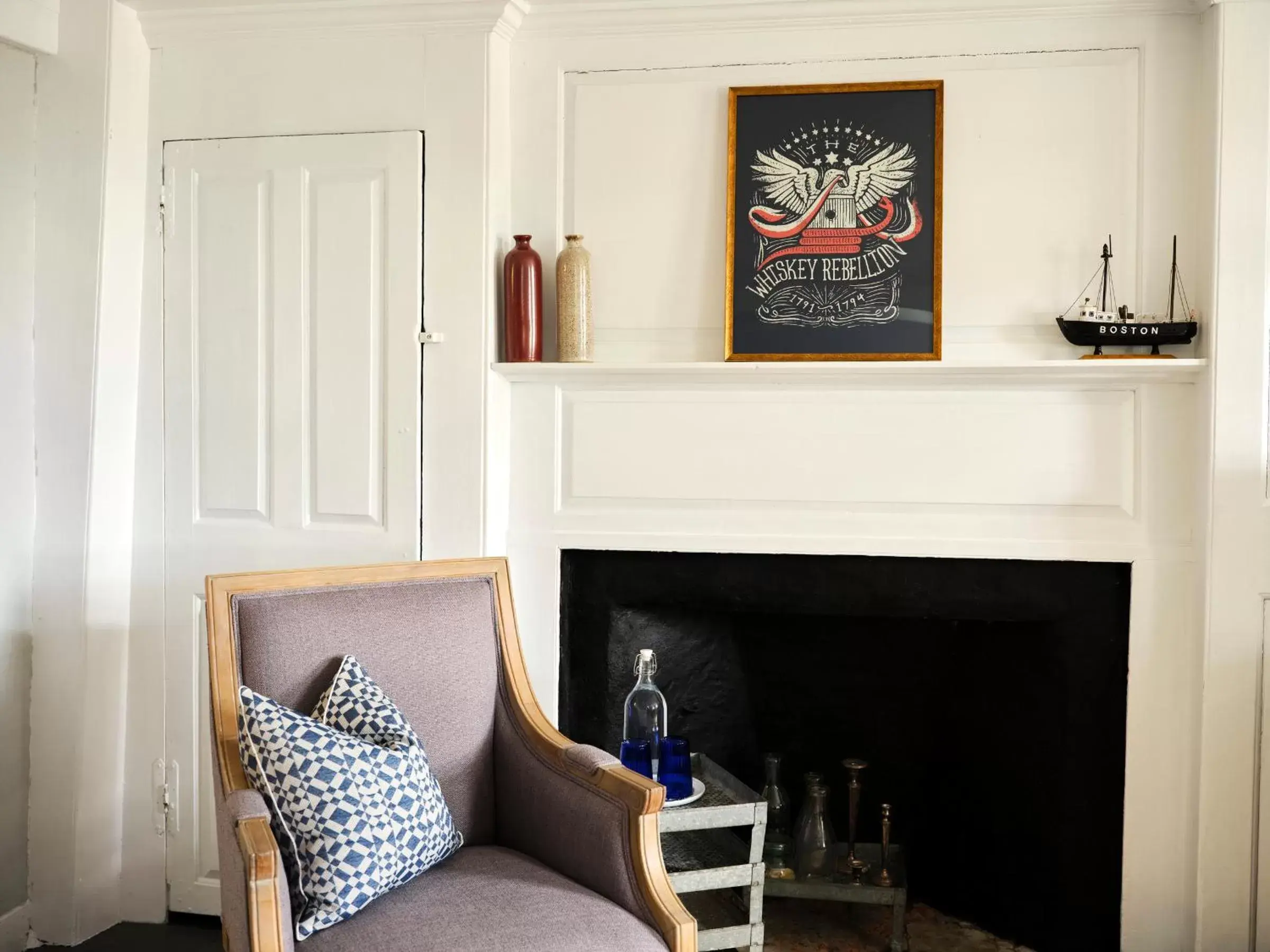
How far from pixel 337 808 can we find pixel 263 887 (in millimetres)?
182

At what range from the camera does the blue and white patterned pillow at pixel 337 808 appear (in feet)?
5.17

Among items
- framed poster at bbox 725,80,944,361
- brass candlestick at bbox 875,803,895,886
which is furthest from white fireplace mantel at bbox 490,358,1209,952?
brass candlestick at bbox 875,803,895,886

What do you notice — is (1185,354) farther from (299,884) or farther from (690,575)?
(299,884)

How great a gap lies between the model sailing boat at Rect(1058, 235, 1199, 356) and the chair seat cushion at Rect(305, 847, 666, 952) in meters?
Answer: 1.54

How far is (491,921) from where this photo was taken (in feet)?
5.23

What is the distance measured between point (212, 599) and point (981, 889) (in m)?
1.95

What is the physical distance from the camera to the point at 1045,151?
Answer: 2402 millimetres

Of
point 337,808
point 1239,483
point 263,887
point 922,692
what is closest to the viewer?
point 263,887

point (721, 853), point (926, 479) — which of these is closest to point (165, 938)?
point (721, 853)

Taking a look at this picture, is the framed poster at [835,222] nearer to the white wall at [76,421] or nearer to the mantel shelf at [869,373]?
the mantel shelf at [869,373]

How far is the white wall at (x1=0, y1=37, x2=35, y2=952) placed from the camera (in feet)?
8.07

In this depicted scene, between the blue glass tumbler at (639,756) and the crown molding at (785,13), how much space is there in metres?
1.62

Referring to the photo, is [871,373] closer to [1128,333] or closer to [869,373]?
[869,373]

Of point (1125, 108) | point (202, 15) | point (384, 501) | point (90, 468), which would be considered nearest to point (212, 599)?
point (384, 501)
